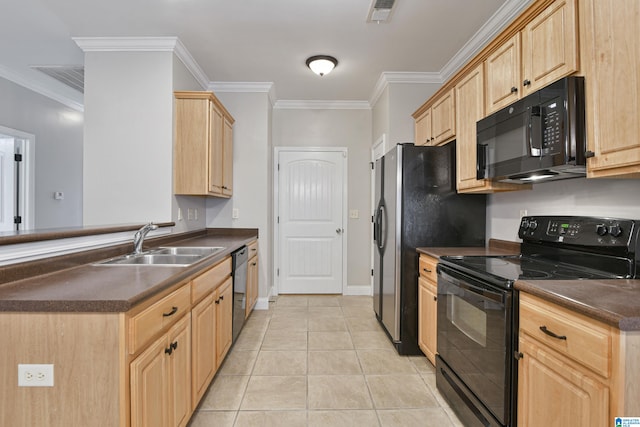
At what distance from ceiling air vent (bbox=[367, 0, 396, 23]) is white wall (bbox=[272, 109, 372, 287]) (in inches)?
77.7

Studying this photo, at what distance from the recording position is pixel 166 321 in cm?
141

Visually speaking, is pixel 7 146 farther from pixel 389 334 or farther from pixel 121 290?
pixel 389 334

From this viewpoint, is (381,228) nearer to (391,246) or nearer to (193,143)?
(391,246)

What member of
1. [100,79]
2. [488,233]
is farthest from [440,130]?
[100,79]

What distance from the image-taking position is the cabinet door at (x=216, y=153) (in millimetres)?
3034

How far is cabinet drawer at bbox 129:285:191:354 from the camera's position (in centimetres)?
115

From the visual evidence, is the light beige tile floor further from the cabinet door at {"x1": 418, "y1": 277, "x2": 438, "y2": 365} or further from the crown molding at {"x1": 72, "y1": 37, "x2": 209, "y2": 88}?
the crown molding at {"x1": 72, "y1": 37, "x2": 209, "y2": 88}

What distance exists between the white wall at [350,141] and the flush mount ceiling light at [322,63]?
4.08 ft

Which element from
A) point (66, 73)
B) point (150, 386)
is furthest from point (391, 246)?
point (66, 73)

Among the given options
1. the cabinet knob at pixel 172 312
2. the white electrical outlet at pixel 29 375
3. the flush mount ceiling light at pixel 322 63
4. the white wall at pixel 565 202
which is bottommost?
the white electrical outlet at pixel 29 375

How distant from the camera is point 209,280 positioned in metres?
2.03

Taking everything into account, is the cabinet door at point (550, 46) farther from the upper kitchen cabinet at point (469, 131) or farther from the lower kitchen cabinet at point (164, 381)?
the lower kitchen cabinet at point (164, 381)

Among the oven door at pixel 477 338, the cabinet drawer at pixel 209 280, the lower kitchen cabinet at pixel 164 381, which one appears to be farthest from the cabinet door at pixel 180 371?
the oven door at pixel 477 338

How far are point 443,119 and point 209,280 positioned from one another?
2244mm
